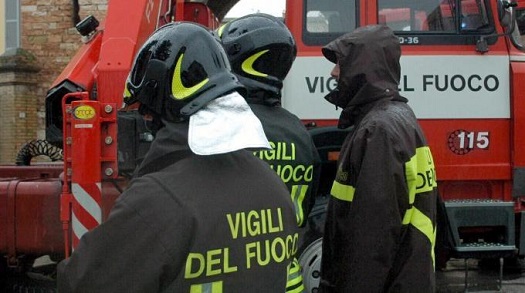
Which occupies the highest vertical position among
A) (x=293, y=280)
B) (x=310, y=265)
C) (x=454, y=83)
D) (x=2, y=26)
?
(x=2, y=26)

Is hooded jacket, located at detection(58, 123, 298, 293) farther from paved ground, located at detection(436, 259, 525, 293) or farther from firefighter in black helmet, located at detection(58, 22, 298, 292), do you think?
paved ground, located at detection(436, 259, 525, 293)

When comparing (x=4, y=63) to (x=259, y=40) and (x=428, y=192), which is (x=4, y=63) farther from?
(x=428, y=192)

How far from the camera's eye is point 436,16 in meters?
5.01

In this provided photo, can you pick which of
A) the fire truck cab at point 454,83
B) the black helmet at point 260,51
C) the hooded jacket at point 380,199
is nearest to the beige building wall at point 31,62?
the fire truck cab at point 454,83

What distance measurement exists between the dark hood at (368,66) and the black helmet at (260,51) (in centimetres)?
38

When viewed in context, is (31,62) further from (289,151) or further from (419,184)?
(419,184)

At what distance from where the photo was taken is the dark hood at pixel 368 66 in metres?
2.71

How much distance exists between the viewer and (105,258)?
149cm

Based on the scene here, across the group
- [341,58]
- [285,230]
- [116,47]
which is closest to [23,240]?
[116,47]

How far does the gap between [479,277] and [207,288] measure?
454cm

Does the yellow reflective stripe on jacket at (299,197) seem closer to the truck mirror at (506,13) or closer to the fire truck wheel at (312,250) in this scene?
the fire truck wheel at (312,250)

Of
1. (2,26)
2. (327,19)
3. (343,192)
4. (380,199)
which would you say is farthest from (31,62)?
(380,199)

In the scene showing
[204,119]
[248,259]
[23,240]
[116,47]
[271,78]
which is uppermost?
[116,47]

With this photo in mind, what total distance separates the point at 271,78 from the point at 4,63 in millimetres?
11032
